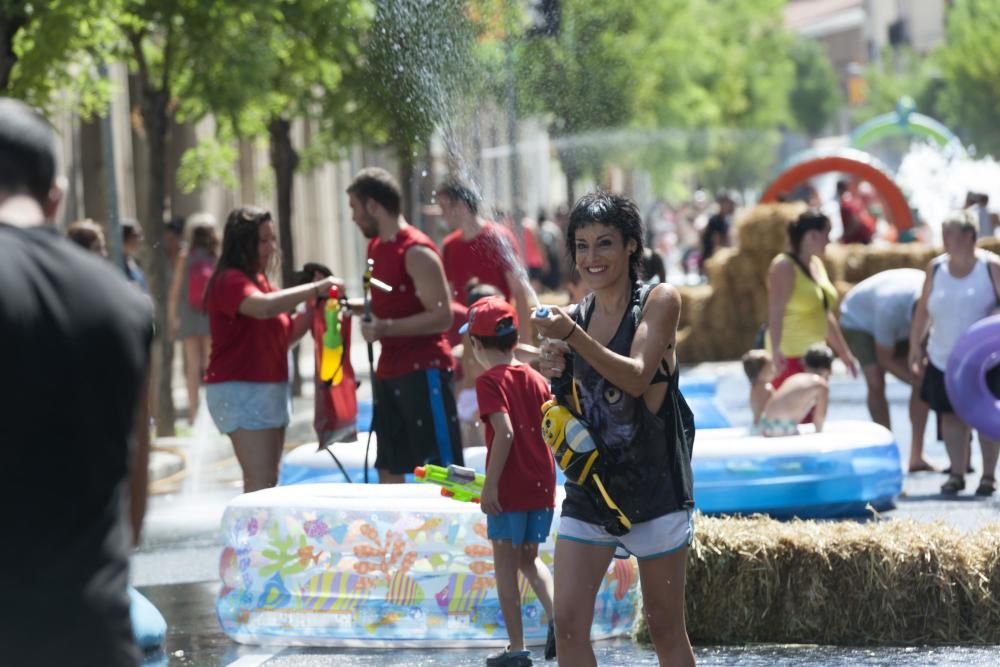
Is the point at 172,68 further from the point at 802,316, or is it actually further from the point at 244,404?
the point at 244,404

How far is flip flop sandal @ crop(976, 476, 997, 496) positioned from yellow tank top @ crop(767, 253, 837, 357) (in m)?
1.17

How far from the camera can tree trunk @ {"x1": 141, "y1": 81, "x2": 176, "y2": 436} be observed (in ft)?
51.1

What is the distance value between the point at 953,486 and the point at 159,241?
7.51 m

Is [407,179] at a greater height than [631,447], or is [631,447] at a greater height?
[407,179]

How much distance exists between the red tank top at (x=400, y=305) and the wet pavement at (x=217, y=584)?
1327 millimetres

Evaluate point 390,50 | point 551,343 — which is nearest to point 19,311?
point 551,343

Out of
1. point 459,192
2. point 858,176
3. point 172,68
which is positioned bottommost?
point 459,192

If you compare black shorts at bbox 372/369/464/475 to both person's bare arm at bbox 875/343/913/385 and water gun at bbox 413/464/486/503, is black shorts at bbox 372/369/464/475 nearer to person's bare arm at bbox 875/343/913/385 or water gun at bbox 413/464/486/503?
water gun at bbox 413/464/486/503

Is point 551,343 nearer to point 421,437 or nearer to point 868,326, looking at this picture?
point 421,437

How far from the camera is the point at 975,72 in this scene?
65500mm

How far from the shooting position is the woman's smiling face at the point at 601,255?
514cm

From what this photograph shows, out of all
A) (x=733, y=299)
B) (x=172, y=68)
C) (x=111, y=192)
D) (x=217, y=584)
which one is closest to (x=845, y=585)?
(x=217, y=584)

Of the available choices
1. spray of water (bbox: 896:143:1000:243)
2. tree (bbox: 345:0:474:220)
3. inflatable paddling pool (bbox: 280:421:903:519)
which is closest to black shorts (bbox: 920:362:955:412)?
inflatable paddling pool (bbox: 280:421:903:519)

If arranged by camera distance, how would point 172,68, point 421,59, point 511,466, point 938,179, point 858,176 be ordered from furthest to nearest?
point 938,179, point 858,176, point 172,68, point 421,59, point 511,466
